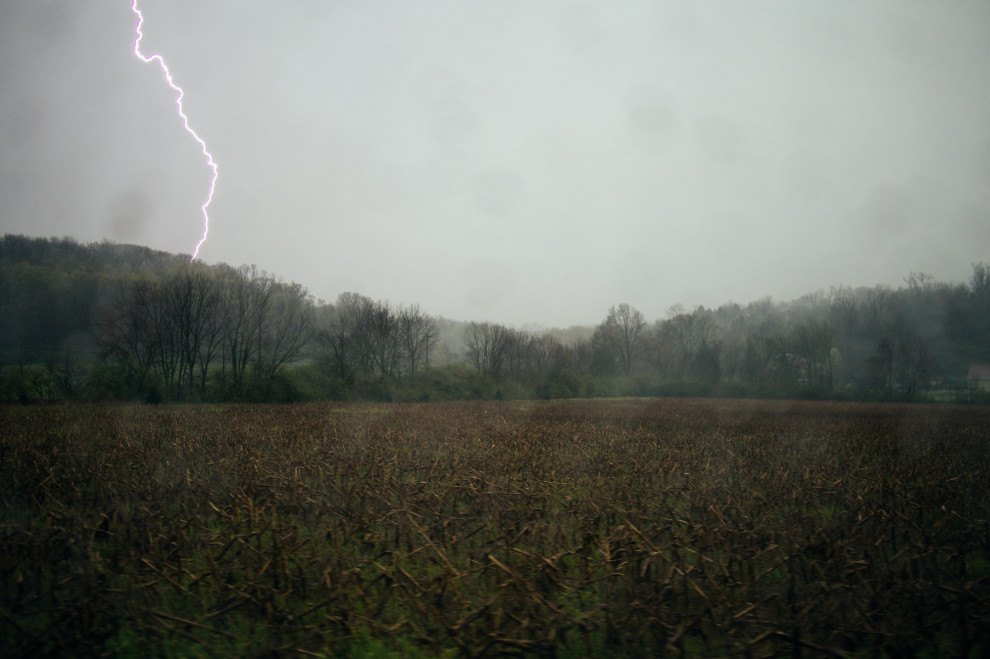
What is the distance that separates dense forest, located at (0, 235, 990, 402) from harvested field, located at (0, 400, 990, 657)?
952 inches

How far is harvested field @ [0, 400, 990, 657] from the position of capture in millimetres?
2949

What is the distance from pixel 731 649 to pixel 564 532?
1.98 meters

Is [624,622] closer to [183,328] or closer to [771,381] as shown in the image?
[183,328]

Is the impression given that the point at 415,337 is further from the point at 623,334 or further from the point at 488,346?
the point at 623,334

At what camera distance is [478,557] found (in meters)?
4.20

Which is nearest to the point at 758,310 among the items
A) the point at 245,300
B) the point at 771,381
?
the point at 771,381

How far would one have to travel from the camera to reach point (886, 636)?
2.88m

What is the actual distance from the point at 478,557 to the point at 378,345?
42.9 metres

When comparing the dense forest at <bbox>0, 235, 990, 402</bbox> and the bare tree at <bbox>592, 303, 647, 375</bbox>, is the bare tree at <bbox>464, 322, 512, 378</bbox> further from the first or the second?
the bare tree at <bbox>592, 303, 647, 375</bbox>

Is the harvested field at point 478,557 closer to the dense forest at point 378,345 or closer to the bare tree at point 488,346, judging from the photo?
the dense forest at point 378,345

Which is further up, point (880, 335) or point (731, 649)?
point (880, 335)

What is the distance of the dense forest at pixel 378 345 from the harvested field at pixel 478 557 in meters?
24.2

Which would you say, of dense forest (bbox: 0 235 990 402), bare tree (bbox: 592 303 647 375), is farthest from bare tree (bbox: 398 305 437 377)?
bare tree (bbox: 592 303 647 375)

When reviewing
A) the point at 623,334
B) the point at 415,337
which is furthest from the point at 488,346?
the point at 623,334
